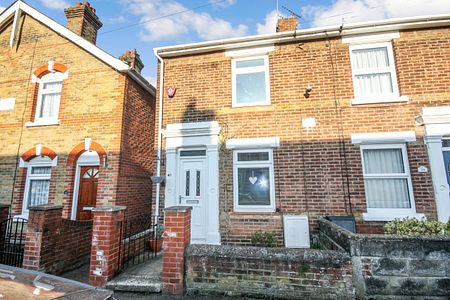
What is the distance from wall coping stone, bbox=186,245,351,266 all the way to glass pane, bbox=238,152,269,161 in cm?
306

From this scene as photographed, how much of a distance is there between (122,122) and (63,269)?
13.4 ft

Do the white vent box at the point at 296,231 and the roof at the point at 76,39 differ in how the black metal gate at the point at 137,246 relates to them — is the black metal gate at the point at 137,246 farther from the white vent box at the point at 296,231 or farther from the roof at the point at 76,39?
the roof at the point at 76,39

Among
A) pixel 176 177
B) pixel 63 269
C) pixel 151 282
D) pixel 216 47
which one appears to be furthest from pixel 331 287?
pixel 216 47

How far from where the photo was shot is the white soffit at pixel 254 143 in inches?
247

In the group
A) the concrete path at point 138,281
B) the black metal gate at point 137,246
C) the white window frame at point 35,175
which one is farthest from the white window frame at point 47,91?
the concrete path at point 138,281

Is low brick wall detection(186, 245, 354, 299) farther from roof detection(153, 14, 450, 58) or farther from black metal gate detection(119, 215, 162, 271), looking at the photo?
roof detection(153, 14, 450, 58)

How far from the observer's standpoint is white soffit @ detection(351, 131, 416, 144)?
571 centimetres

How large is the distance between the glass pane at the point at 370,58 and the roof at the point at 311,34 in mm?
493

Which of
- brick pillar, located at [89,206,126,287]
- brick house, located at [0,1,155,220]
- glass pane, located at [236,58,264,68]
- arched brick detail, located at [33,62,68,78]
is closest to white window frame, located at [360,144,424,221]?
glass pane, located at [236,58,264,68]

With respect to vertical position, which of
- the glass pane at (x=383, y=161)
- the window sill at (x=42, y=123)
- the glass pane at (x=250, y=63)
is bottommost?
the glass pane at (x=383, y=161)

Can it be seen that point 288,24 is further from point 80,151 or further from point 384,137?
point 80,151

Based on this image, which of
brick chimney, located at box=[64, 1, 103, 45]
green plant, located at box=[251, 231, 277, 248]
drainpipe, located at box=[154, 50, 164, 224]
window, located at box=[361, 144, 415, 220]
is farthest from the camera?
brick chimney, located at box=[64, 1, 103, 45]

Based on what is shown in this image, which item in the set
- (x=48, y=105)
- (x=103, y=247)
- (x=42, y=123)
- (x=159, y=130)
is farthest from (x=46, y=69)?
(x=103, y=247)

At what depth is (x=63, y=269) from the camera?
480 centimetres
